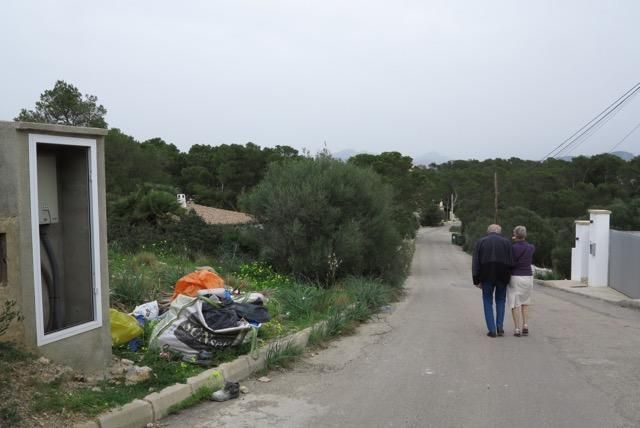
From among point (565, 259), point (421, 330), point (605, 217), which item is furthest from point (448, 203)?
point (421, 330)

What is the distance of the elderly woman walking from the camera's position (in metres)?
9.34

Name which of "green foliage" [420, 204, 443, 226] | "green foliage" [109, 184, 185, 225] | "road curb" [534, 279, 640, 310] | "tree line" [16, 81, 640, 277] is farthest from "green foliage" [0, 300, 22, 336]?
"green foliage" [420, 204, 443, 226]

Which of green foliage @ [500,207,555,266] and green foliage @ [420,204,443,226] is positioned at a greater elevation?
green foliage @ [500,207,555,266]

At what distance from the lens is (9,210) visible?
5.17 meters

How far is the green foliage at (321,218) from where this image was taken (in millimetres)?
16328

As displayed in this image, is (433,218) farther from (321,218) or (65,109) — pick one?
(321,218)

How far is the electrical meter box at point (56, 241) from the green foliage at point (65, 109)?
26420 mm

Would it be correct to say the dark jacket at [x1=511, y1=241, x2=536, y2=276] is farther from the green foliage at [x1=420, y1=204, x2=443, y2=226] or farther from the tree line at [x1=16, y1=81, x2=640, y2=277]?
the green foliage at [x1=420, y1=204, x2=443, y2=226]

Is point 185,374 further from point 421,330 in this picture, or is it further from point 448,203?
point 448,203

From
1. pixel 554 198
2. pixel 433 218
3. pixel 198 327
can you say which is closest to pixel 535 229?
pixel 554 198

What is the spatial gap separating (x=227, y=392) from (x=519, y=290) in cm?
519

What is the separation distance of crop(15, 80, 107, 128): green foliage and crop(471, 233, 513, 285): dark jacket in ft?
84.4

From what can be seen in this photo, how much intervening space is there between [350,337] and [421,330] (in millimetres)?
1436

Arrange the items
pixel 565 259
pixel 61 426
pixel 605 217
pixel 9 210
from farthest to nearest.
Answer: pixel 565 259 → pixel 605 217 → pixel 9 210 → pixel 61 426
